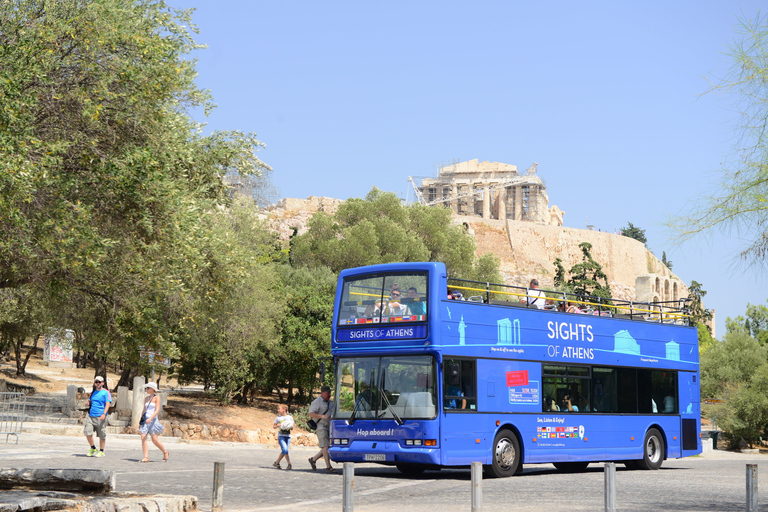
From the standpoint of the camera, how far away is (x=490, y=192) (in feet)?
398

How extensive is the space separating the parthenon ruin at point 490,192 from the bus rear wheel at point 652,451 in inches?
3875

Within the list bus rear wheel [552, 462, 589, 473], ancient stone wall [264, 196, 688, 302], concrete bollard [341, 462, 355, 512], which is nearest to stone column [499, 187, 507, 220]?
ancient stone wall [264, 196, 688, 302]

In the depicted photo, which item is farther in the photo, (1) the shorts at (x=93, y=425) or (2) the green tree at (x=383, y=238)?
(2) the green tree at (x=383, y=238)

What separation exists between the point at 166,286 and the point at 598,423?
8706 millimetres

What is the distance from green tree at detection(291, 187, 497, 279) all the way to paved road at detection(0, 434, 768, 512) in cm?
2893

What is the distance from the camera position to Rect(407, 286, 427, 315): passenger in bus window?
547 inches

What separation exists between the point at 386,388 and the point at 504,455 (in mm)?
2534

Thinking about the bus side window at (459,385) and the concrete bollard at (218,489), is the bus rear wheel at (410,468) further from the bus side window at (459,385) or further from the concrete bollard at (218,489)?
the concrete bollard at (218,489)

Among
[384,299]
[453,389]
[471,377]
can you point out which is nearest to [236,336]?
[384,299]

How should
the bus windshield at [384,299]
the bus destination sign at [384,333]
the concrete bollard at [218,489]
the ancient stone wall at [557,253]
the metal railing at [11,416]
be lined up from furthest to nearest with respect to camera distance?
the ancient stone wall at [557,253] < the metal railing at [11,416] < the bus windshield at [384,299] < the bus destination sign at [384,333] < the concrete bollard at [218,489]

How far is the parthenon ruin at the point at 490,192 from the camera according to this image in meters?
119

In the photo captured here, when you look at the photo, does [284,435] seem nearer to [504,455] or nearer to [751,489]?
[504,455]

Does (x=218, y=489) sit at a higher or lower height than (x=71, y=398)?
lower

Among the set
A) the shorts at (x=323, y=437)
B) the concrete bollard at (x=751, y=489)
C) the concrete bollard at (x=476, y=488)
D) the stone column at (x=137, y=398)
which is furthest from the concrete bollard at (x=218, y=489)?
the stone column at (x=137, y=398)
